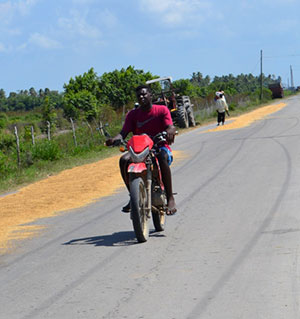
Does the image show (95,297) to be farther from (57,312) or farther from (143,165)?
(143,165)

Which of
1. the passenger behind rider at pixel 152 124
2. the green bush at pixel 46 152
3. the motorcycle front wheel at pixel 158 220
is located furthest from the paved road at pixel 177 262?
the green bush at pixel 46 152

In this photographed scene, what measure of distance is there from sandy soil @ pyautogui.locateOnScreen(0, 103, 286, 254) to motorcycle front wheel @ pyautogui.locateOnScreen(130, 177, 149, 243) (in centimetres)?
182

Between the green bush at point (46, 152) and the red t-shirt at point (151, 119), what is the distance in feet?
48.9

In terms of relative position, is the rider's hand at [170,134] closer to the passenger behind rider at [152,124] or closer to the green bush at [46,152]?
the passenger behind rider at [152,124]

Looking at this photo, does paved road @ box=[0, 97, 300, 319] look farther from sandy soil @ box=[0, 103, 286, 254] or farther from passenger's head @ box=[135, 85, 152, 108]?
passenger's head @ box=[135, 85, 152, 108]

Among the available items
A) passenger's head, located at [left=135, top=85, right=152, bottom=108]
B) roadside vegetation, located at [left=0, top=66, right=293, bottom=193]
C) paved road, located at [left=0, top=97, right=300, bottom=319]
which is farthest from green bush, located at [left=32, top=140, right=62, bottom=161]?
passenger's head, located at [left=135, top=85, right=152, bottom=108]

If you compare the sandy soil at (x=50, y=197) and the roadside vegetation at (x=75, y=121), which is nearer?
the sandy soil at (x=50, y=197)

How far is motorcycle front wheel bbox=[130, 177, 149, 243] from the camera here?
7.59 metres

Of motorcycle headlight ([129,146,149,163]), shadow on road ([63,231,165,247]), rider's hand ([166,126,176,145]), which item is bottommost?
shadow on road ([63,231,165,247])

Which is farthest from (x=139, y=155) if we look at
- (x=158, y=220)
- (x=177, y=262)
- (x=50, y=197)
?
(x=50, y=197)

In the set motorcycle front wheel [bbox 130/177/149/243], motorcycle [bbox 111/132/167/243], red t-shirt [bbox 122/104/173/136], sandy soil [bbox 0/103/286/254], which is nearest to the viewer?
motorcycle front wheel [bbox 130/177/149/243]

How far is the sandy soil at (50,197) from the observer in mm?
9952

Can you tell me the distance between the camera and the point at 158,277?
246 inches

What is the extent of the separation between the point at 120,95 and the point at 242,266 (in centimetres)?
6796
